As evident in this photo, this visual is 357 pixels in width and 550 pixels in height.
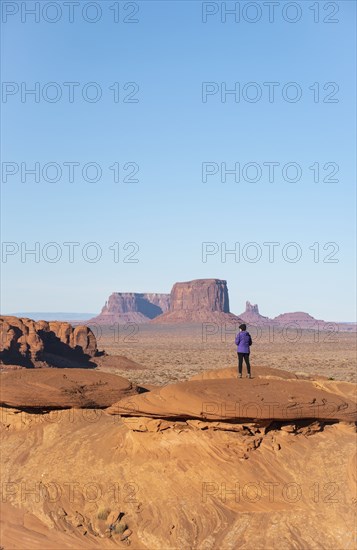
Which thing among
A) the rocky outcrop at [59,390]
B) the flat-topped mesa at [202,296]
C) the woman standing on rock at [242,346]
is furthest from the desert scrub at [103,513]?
the flat-topped mesa at [202,296]

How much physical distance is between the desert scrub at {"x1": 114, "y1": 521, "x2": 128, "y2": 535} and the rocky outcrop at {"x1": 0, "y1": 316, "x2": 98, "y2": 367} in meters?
34.1

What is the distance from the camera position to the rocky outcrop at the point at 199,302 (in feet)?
537

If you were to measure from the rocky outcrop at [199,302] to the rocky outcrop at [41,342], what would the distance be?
347 feet

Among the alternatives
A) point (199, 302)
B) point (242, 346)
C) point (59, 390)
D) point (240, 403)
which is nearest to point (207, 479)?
point (240, 403)

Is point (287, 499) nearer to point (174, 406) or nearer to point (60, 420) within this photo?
point (174, 406)

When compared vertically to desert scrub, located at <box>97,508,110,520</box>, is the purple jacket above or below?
above

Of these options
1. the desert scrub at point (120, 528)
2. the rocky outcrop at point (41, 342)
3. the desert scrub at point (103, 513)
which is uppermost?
the rocky outcrop at point (41, 342)

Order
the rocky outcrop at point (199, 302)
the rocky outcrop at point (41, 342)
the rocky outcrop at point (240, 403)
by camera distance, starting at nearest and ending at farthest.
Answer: the rocky outcrop at point (240, 403)
the rocky outcrop at point (41, 342)
the rocky outcrop at point (199, 302)

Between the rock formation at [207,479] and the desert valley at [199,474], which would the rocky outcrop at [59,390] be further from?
the rock formation at [207,479]

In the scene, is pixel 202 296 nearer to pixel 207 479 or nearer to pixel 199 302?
pixel 199 302

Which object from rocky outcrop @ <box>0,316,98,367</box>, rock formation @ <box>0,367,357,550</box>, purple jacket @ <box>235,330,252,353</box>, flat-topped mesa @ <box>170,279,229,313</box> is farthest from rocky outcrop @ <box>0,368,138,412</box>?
flat-topped mesa @ <box>170,279,229,313</box>

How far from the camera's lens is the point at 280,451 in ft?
44.2

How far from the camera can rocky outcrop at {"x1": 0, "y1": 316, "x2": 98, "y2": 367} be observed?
1857 inches

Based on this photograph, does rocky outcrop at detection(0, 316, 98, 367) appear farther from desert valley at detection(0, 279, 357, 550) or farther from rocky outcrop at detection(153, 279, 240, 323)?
rocky outcrop at detection(153, 279, 240, 323)
